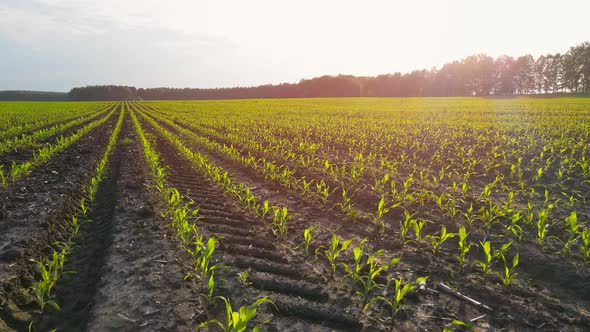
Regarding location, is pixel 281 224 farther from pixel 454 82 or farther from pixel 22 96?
pixel 22 96

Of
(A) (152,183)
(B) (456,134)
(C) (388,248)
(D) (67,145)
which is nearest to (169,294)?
(C) (388,248)

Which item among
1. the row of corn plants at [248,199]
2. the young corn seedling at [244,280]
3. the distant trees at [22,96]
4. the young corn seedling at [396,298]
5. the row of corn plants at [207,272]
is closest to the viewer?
the row of corn plants at [207,272]

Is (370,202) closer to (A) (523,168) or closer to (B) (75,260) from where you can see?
(B) (75,260)

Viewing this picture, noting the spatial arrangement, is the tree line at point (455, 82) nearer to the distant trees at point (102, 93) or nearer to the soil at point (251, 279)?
the distant trees at point (102, 93)

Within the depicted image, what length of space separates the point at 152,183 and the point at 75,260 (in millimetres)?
3450

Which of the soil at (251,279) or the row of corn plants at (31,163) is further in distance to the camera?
the row of corn plants at (31,163)

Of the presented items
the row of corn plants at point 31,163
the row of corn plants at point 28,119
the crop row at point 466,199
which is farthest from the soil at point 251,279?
the row of corn plants at point 28,119

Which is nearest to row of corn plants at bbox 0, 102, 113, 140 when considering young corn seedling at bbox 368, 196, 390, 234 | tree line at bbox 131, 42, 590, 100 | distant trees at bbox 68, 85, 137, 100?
young corn seedling at bbox 368, 196, 390, 234

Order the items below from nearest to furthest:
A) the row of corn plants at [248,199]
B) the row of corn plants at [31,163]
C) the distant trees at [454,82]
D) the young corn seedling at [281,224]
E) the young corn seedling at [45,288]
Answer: the young corn seedling at [45,288] → the young corn seedling at [281,224] → the row of corn plants at [248,199] → the row of corn plants at [31,163] → the distant trees at [454,82]

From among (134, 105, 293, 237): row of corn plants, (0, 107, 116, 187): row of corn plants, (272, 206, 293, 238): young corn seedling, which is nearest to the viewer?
(272, 206, 293, 238): young corn seedling

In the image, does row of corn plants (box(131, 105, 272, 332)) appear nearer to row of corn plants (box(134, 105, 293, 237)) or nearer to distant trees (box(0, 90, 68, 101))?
row of corn plants (box(134, 105, 293, 237))

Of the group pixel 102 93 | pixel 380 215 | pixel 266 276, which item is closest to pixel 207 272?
pixel 266 276

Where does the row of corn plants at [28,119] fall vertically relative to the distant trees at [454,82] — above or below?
→ below

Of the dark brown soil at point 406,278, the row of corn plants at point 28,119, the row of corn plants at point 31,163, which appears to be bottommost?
the dark brown soil at point 406,278
